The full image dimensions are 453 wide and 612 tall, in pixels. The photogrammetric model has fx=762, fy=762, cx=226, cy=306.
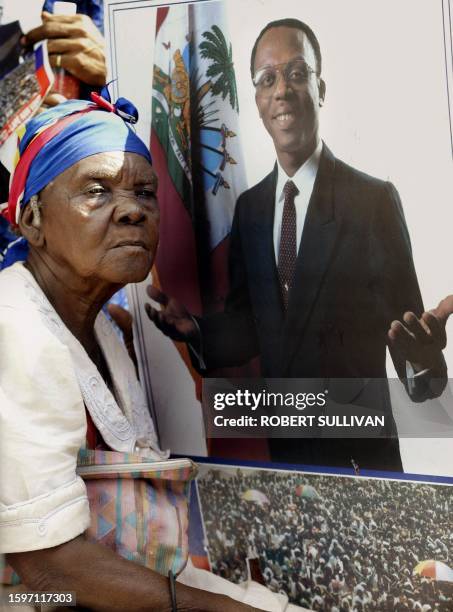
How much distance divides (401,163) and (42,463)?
50.3 inches

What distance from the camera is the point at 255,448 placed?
246 cm

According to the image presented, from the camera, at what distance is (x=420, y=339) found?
2195mm

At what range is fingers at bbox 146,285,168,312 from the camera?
2621 mm

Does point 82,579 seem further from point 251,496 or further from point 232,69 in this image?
point 232,69

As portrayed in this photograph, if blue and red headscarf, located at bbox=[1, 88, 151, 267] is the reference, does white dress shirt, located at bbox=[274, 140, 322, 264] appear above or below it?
below

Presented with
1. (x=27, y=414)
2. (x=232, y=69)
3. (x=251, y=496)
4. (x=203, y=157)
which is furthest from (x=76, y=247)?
(x=251, y=496)

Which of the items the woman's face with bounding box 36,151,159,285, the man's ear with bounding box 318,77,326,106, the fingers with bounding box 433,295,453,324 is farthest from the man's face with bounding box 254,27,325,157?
the fingers with bounding box 433,295,453,324

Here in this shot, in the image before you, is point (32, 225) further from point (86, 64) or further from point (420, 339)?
point (420, 339)

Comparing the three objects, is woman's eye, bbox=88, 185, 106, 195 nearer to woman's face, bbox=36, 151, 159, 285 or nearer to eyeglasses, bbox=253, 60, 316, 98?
woman's face, bbox=36, 151, 159, 285

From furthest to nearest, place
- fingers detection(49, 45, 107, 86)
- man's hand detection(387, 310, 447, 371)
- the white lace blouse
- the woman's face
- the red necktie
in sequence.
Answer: fingers detection(49, 45, 107, 86)
the red necktie
man's hand detection(387, 310, 447, 371)
the woman's face
the white lace blouse

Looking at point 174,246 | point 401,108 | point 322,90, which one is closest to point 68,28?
point 174,246

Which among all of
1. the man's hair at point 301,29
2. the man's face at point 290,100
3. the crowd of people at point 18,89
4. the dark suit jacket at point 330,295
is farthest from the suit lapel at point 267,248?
the crowd of people at point 18,89

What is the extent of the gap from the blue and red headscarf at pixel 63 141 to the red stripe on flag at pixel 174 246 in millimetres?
372

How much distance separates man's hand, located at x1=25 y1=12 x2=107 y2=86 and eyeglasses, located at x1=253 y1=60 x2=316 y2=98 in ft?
1.91
